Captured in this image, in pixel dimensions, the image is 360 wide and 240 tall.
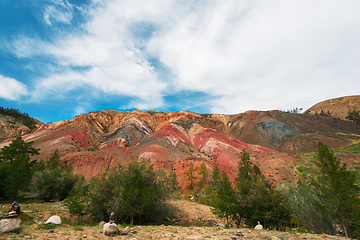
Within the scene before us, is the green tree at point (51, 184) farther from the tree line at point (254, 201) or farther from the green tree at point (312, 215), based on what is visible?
the green tree at point (312, 215)

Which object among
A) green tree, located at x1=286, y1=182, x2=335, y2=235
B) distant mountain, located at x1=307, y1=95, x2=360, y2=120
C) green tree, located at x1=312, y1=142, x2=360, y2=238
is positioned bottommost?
green tree, located at x1=286, y1=182, x2=335, y2=235

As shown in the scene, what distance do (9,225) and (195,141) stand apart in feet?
249

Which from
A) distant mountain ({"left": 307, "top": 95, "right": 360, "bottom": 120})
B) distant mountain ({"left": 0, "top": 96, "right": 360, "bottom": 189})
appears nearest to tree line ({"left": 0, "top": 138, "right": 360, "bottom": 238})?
distant mountain ({"left": 0, "top": 96, "right": 360, "bottom": 189})

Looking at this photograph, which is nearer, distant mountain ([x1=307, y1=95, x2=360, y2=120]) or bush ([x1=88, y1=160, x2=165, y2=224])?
bush ([x1=88, y1=160, x2=165, y2=224])

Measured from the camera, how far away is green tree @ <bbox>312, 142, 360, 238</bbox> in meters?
10.8

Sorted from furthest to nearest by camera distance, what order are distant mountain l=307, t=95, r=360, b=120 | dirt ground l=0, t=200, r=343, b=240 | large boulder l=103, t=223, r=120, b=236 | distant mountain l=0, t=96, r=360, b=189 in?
distant mountain l=307, t=95, r=360, b=120 < distant mountain l=0, t=96, r=360, b=189 < large boulder l=103, t=223, r=120, b=236 < dirt ground l=0, t=200, r=343, b=240

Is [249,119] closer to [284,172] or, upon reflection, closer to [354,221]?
[284,172]

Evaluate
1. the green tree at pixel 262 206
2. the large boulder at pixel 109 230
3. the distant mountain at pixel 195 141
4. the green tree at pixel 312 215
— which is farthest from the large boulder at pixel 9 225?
the distant mountain at pixel 195 141

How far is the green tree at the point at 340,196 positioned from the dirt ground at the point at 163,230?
10.4 ft

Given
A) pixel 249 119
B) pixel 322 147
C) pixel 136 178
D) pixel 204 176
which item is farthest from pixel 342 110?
pixel 136 178

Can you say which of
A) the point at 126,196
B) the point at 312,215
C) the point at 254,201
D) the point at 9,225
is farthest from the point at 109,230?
the point at 312,215

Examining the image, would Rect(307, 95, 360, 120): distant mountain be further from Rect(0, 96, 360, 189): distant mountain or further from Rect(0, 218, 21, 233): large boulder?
Rect(0, 218, 21, 233): large boulder

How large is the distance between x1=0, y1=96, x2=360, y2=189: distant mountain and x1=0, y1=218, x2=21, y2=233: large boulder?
36444 millimetres

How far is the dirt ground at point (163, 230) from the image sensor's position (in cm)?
801
